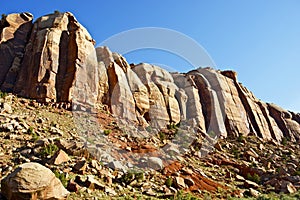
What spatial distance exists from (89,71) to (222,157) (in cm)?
1744

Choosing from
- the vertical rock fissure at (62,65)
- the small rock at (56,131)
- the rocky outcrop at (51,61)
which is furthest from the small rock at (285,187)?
the vertical rock fissure at (62,65)

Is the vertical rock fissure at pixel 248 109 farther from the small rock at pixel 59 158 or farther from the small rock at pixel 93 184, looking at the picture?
the small rock at pixel 93 184

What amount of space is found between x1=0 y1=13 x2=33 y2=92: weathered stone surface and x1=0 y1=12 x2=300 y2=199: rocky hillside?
0.11m

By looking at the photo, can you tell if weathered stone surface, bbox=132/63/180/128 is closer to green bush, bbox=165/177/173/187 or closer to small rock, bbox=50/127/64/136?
small rock, bbox=50/127/64/136

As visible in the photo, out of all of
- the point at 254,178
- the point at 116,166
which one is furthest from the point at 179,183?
the point at 254,178

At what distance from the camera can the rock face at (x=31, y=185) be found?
1024 cm

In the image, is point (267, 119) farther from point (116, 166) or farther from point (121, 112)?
point (116, 166)

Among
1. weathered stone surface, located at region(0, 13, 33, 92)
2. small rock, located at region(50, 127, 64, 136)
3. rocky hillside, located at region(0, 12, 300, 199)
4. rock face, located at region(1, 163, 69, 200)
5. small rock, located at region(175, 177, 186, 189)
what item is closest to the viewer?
rock face, located at region(1, 163, 69, 200)

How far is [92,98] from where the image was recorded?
31.1 meters

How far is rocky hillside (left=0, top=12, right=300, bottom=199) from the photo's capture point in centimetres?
1741

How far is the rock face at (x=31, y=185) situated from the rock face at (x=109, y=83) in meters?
18.3

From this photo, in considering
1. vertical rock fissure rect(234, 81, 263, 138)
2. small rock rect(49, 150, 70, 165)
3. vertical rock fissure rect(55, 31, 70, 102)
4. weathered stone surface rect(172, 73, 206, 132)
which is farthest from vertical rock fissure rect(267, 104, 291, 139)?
small rock rect(49, 150, 70, 165)

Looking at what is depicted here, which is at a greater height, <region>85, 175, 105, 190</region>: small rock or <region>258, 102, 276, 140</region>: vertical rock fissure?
<region>258, 102, 276, 140</region>: vertical rock fissure

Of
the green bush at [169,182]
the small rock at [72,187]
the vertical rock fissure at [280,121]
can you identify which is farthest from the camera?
the vertical rock fissure at [280,121]
